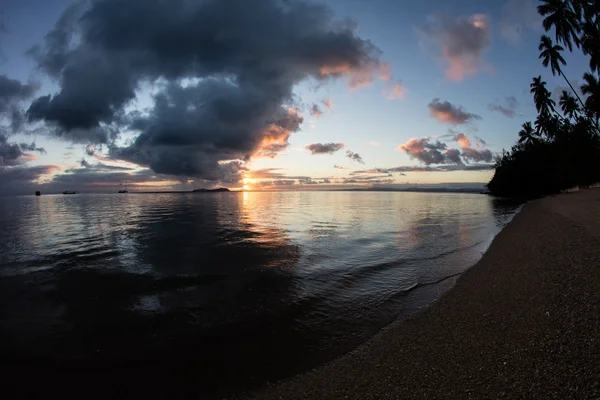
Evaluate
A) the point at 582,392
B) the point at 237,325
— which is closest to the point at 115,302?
the point at 237,325

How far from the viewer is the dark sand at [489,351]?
465cm

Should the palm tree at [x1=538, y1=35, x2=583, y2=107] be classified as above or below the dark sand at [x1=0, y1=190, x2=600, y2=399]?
above

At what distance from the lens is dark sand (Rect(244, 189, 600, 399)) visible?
4.65m

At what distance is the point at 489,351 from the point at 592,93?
83389 mm

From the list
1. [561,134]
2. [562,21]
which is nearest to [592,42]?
[562,21]

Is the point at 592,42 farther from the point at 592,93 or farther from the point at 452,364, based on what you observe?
the point at 452,364

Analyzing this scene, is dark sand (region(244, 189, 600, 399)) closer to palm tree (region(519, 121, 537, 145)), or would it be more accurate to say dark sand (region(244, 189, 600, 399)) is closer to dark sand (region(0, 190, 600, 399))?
dark sand (region(0, 190, 600, 399))

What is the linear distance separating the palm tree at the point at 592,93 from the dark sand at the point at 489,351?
67.5 meters

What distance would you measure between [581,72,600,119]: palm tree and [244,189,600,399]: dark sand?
67.5 meters

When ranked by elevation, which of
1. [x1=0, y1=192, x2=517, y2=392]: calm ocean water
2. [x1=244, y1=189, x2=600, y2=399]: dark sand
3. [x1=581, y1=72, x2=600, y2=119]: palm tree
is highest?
[x1=581, y1=72, x2=600, y2=119]: palm tree

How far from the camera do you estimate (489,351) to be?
576 centimetres

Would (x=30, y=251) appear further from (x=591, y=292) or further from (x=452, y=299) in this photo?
(x=591, y=292)

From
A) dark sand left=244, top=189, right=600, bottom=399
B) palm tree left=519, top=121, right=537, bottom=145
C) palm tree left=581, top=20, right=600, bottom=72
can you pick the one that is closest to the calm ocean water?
dark sand left=244, top=189, right=600, bottom=399

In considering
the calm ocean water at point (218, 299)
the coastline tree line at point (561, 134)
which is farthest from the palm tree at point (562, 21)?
the calm ocean water at point (218, 299)
